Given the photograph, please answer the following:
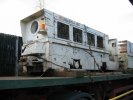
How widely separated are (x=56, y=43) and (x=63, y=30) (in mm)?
641

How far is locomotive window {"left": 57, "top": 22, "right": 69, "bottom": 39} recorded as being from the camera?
226 inches

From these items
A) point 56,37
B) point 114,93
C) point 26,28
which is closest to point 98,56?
point 114,93

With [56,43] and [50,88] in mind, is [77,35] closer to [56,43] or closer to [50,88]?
[56,43]

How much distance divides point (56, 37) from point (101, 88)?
195 centimetres

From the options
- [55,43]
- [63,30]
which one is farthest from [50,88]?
[63,30]

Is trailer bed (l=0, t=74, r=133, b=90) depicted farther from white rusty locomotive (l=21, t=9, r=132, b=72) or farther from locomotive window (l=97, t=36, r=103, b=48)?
locomotive window (l=97, t=36, r=103, b=48)

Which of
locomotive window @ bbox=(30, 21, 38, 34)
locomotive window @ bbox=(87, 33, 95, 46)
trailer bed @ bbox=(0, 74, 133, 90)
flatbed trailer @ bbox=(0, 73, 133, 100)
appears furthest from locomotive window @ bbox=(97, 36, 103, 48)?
trailer bed @ bbox=(0, 74, 133, 90)

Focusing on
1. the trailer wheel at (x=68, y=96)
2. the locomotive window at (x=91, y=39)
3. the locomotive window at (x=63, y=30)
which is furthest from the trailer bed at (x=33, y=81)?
the locomotive window at (x=91, y=39)

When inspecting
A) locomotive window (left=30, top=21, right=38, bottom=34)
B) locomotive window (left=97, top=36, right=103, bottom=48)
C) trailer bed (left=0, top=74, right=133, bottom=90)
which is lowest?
trailer bed (left=0, top=74, right=133, bottom=90)

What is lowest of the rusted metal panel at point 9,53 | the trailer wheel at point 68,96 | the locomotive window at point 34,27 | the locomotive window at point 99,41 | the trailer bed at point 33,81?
the trailer wheel at point 68,96

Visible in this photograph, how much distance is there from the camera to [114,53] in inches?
361

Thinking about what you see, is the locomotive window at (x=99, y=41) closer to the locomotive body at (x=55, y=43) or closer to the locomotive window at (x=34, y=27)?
the locomotive body at (x=55, y=43)

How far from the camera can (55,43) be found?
17.7ft

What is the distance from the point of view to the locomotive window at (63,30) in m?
5.73
